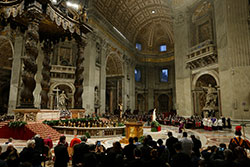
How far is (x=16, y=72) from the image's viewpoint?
18.1 metres

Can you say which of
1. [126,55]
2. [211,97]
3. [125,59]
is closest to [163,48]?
[126,55]

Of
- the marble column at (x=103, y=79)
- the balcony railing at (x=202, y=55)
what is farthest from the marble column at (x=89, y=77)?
the balcony railing at (x=202, y=55)

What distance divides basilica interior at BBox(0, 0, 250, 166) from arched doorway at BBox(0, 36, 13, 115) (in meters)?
0.10

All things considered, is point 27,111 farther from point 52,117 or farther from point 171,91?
point 171,91

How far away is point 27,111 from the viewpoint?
8.36m

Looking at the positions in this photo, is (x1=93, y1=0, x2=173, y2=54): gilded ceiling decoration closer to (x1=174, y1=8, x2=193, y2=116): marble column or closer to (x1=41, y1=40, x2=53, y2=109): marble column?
(x1=174, y1=8, x2=193, y2=116): marble column

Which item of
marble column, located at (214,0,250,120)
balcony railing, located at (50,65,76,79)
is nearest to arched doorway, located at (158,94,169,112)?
balcony railing, located at (50,65,76,79)

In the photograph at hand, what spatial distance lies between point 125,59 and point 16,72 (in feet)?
54.8

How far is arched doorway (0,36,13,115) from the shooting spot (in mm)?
19902

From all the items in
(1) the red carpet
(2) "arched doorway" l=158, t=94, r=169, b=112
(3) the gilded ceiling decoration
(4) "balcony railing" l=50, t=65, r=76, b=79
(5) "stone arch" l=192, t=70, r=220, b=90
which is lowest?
(1) the red carpet

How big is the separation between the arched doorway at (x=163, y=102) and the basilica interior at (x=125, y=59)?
20cm

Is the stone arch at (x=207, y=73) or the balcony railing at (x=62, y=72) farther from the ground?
the balcony railing at (x=62, y=72)

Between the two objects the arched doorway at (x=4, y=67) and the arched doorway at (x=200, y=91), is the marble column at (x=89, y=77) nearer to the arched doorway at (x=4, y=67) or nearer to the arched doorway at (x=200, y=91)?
the arched doorway at (x=4, y=67)

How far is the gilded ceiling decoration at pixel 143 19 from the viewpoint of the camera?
86.5 feet
